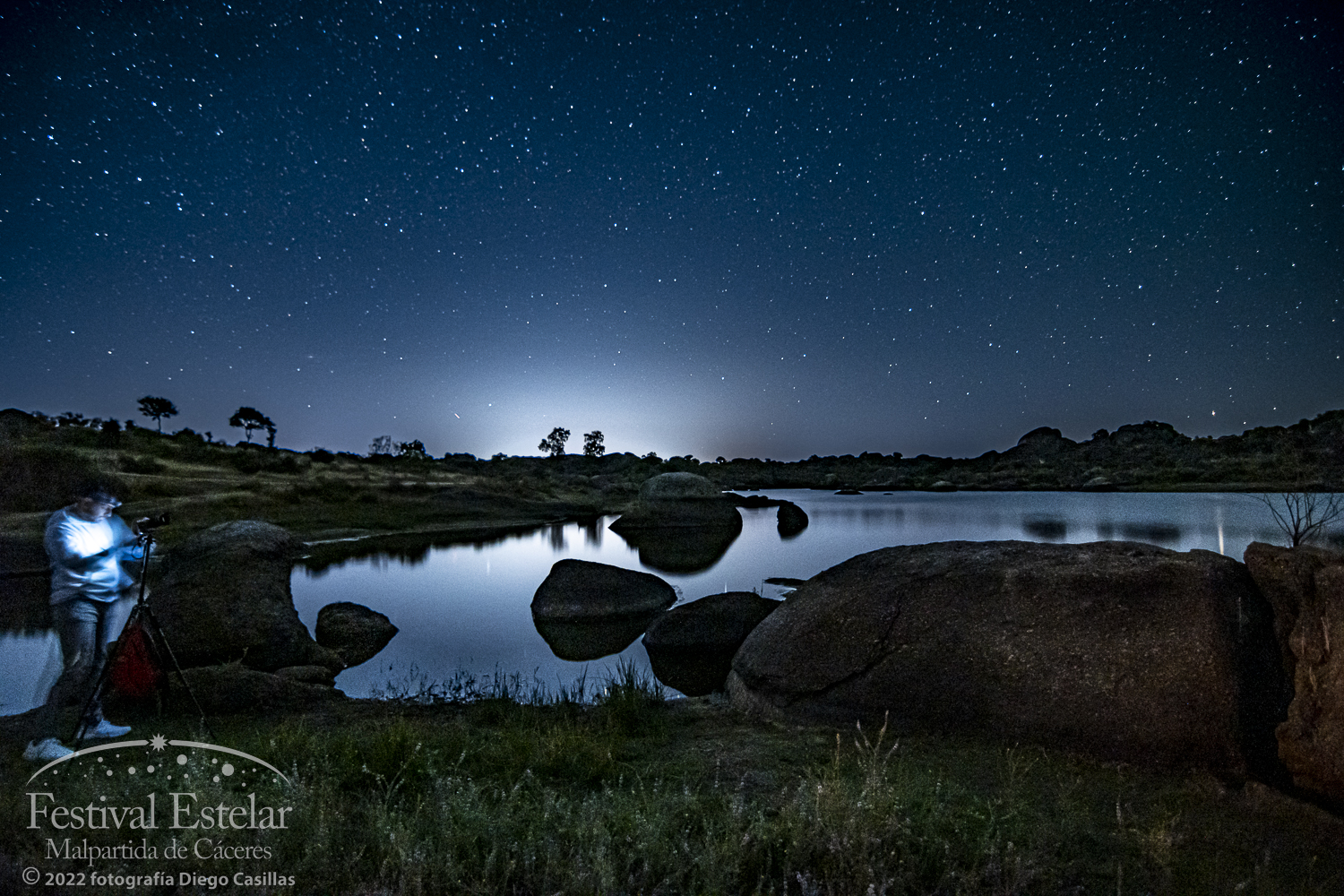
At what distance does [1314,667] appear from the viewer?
179 inches

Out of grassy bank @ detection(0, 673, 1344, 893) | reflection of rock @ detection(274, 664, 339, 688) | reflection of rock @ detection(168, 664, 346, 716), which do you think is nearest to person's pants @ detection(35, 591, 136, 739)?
grassy bank @ detection(0, 673, 1344, 893)

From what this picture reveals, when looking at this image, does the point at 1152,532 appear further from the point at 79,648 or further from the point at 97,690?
the point at 79,648

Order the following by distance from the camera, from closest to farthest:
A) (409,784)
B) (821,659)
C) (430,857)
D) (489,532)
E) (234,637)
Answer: (430,857) < (409,784) < (821,659) < (234,637) < (489,532)

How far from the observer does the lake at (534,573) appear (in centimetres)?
1042

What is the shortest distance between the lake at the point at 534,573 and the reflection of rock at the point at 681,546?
0.58 meters

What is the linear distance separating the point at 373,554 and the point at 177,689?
52.8ft

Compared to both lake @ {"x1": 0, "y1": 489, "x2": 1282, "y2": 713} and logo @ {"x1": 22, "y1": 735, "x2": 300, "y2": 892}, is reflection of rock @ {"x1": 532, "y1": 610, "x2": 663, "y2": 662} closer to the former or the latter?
lake @ {"x1": 0, "y1": 489, "x2": 1282, "y2": 713}

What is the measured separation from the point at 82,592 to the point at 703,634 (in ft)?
26.9

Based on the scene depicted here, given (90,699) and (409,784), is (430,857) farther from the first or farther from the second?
(90,699)

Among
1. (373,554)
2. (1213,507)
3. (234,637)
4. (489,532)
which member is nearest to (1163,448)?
(1213,507)

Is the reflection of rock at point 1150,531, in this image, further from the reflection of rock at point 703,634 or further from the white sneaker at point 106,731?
the white sneaker at point 106,731

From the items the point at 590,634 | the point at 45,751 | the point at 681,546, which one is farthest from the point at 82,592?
the point at 681,546

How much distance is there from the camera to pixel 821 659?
689 centimetres

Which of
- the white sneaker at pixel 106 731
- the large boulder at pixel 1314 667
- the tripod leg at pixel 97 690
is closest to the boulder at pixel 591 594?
the white sneaker at pixel 106 731
